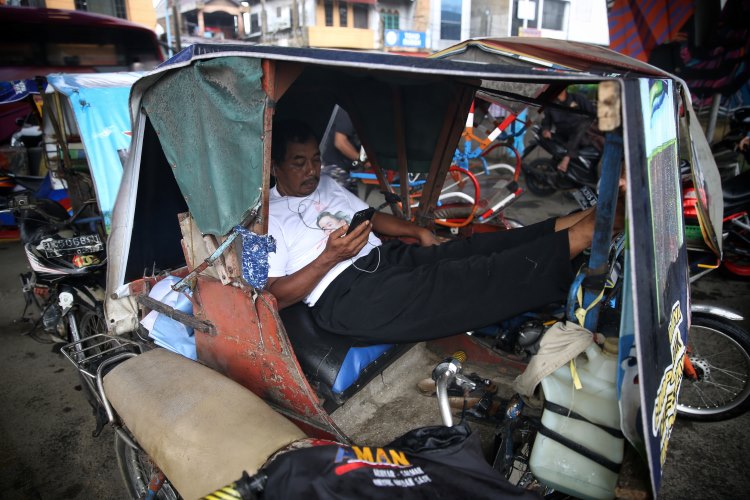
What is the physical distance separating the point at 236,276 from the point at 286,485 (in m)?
0.95

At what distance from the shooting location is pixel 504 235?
2574mm

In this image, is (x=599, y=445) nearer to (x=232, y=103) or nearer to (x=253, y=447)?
(x=253, y=447)

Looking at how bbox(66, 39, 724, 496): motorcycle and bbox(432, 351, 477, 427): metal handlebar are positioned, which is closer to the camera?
bbox(66, 39, 724, 496): motorcycle

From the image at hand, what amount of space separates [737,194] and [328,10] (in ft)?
101

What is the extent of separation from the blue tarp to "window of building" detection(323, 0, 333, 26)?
1124 inches

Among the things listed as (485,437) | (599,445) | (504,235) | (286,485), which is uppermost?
(504,235)

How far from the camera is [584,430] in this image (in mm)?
1551

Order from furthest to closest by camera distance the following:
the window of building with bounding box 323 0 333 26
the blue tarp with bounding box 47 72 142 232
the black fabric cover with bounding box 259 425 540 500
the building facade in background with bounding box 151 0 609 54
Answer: the window of building with bounding box 323 0 333 26 < the building facade in background with bounding box 151 0 609 54 < the blue tarp with bounding box 47 72 142 232 < the black fabric cover with bounding box 259 425 540 500

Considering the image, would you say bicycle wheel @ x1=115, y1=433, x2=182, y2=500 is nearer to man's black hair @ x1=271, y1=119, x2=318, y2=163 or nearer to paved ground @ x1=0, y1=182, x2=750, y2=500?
paved ground @ x1=0, y1=182, x2=750, y2=500

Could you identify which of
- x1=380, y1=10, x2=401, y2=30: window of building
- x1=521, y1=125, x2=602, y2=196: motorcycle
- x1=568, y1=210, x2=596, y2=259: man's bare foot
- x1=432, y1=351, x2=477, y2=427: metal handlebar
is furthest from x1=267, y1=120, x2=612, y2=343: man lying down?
x1=380, y1=10, x2=401, y2=30: window of building

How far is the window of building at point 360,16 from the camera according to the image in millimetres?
30994

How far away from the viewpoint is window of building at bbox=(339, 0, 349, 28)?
99.8 ft

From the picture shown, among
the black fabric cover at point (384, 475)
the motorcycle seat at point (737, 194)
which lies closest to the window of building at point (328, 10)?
the motorcycle seat at point (737, 194)

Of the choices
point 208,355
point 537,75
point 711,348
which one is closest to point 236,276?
point 208,355
